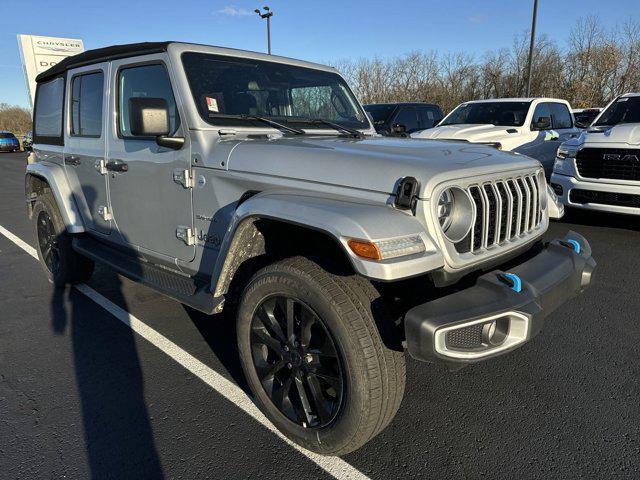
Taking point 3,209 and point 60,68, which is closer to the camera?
point 60,68

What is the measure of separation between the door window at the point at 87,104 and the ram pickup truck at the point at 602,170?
580 centimetres

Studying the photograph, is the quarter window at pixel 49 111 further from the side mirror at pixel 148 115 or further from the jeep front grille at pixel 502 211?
the jeep front grille at pixel 502 211

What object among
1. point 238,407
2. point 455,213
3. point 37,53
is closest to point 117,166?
point 238,407

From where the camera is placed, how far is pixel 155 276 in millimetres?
3219

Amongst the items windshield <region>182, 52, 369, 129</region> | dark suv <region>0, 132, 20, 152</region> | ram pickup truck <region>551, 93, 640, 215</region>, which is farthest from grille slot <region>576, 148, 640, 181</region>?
dark suv <region>0, 132, 20, 152</region>

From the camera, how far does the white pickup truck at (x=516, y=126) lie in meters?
8.62

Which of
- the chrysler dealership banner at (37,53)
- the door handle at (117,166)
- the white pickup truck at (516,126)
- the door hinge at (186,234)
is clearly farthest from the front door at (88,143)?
the chrysler dealership banner at (37,53)

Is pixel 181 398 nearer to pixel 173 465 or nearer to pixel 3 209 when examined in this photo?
pixel 173 465

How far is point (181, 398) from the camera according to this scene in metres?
2.82

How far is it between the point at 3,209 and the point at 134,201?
7.91 m

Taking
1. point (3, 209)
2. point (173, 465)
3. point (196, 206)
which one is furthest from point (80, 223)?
point (3, 209)

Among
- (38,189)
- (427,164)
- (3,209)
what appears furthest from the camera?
(3,209)

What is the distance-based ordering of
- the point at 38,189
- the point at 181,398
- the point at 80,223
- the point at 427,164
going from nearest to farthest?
the point at 427,164 < the point at 181,398 < the point at 80,223 < the point at 38,189

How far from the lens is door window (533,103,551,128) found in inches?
358
